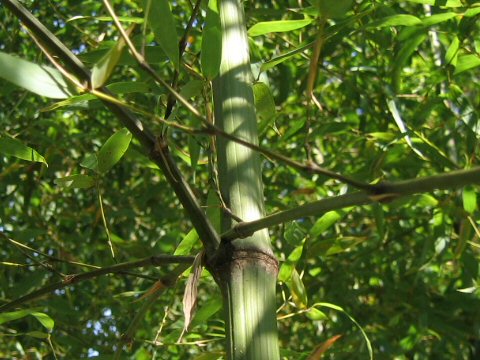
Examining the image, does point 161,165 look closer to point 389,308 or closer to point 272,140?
point 389,308

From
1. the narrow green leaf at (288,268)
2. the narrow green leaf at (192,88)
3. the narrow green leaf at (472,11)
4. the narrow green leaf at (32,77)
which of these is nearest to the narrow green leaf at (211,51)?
the narrow green leaf at (192,88)

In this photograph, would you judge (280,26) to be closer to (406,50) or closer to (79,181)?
(79,181)

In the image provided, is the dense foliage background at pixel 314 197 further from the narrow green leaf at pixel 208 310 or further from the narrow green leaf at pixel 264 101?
the narrow green leaf at pixel 264 101

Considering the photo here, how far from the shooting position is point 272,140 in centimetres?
163

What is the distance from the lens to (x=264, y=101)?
0.68 meters

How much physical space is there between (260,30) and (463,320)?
81 cm

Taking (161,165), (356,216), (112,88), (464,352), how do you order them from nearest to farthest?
(161,165)
(112,88)
(464,352)
(356,216)

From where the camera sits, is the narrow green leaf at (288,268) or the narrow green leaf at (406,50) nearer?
the narrow green leaf at (288,268)

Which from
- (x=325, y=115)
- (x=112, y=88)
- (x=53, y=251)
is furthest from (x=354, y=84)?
(x=53, y=251)

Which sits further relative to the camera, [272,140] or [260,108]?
[272,140]

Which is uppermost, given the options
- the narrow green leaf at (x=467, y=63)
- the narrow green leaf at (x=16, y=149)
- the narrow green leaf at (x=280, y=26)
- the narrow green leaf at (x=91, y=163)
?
the narrow green leaf at (x=467, y=63)

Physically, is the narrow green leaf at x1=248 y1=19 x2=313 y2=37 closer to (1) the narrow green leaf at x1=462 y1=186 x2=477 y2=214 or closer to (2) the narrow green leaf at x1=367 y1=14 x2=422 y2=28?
(2) the narrow green leaf at x1=367 y1=14 x2=422 y2=28

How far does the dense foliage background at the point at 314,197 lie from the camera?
3.23ft

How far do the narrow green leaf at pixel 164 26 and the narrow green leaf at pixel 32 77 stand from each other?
77 mm
